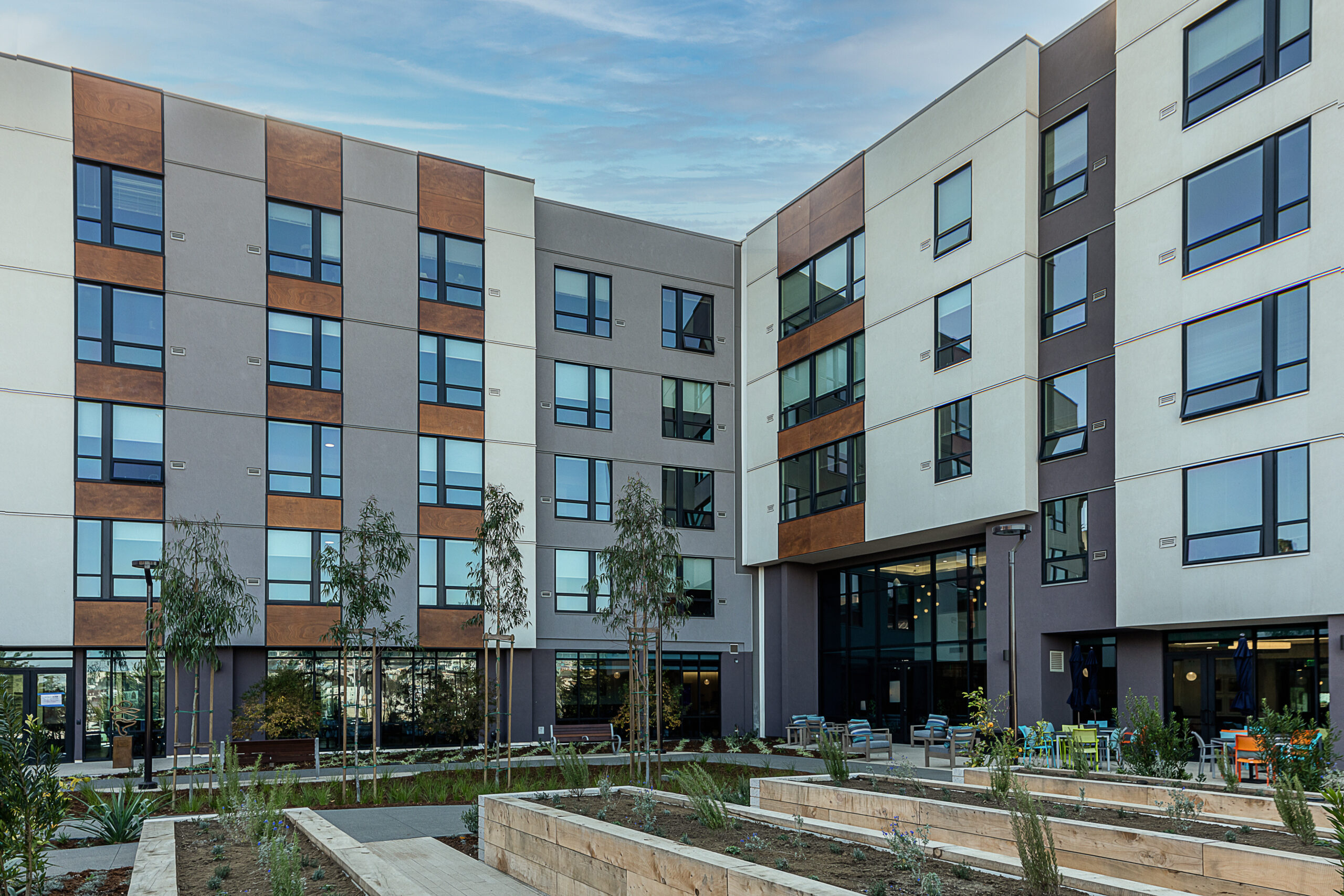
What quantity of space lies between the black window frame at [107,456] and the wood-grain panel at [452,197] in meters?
8.99

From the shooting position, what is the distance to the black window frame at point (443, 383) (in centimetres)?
2884

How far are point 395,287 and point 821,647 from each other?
16.3 metres

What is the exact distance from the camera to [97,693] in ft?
79.8

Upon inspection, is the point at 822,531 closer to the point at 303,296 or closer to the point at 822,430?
the point at 822,430

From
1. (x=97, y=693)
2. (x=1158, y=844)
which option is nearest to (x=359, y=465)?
(x=97, y=693)

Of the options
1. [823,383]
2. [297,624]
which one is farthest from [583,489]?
[297,624]

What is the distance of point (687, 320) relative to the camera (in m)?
33.4

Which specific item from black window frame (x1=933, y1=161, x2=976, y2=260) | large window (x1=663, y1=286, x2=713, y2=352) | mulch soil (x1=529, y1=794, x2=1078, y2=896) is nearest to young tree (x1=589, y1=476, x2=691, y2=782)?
mulch soil (x1=529, y1=794, x2=1078, y2=896)

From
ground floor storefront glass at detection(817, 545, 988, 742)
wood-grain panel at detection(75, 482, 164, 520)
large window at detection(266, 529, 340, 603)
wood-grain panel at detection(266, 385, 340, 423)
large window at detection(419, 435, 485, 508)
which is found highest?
wood-grain panel at detection(266, 385, 340, 423)

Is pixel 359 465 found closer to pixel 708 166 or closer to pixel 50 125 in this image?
pixel 50 125

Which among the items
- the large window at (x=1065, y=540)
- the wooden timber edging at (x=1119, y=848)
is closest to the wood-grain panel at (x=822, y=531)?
the large window at (x=1065, y=540)

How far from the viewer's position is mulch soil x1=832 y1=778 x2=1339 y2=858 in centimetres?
818

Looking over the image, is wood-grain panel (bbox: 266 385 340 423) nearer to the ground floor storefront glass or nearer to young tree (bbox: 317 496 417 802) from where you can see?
young tree (bbox: 317 496 417 802)

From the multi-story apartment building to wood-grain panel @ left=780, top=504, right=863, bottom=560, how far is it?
0.13 m
